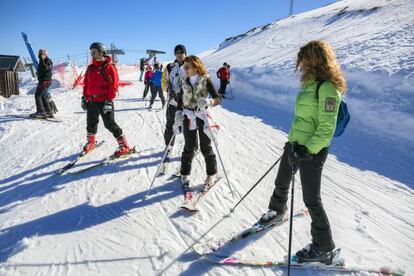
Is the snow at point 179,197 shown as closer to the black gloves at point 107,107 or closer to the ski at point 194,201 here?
the ski at point 194,201

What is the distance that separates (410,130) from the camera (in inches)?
304

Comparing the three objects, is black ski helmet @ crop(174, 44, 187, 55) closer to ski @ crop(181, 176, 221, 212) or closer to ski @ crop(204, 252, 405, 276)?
ski @ crop(181, 176, 221, 212)

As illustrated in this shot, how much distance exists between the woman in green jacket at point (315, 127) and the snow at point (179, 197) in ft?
1.15

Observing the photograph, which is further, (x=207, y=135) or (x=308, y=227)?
(x=207, y=135)

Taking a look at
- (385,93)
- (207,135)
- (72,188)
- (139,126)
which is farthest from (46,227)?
(385,93)

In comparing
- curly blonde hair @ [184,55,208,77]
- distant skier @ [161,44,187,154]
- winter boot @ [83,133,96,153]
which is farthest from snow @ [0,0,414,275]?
curly blonde hair @ [184,55,208,77]

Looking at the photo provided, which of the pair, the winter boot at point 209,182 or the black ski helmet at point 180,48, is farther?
the black ski helmet at point 180,48

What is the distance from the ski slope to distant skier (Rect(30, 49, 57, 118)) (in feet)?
9.88

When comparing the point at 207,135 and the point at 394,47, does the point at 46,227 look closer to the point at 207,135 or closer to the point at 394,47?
the point at 207,135

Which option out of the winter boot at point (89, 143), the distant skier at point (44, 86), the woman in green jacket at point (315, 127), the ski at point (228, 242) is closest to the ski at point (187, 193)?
the ski at point (228, 242)

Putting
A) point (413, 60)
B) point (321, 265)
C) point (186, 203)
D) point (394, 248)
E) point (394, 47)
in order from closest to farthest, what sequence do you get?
1. point (321, 265)
2. point (394, 248)
3. point (186, 203)
4. point (413, 60)
5. point (394, 47)

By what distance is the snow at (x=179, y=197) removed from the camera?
3455 mm

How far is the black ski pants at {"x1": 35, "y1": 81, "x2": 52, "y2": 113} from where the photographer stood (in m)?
9.55

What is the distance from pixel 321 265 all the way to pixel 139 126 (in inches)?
277
